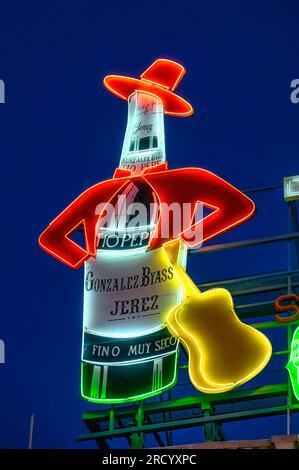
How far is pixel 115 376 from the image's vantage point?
2144 centimetres

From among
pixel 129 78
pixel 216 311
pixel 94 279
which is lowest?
pixel 216 311

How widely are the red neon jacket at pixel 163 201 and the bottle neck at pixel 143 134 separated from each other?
0.30 meters

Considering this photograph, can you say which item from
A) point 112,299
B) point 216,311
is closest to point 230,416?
point 216,311

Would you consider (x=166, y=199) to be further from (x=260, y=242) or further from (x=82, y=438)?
(x=82, y=438)

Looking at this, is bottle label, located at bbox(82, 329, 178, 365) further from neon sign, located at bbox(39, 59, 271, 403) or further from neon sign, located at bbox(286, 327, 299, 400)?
neon sign, located at bbox(286, 327, 299, 400)

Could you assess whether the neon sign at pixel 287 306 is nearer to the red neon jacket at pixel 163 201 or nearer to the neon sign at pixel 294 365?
the neon sign at pixel 294 365

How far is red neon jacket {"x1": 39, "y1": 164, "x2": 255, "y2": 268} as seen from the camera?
22359 millimetres

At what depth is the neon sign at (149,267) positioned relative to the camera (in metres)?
20.6

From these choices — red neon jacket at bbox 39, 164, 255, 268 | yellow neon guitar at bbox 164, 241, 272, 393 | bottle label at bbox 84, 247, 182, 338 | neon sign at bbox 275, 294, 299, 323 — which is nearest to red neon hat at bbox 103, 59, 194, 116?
red neon jacket at bbox 39, 164, 255, 268

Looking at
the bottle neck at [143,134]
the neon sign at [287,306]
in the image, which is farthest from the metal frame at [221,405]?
the bottle neck at [143,134]

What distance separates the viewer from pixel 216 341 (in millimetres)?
20359

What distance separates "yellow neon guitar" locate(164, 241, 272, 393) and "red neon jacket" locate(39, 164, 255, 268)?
1728 mm

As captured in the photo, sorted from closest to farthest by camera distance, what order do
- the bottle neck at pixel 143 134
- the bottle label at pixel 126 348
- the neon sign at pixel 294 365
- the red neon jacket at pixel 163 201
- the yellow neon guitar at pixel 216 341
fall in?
the neon sign at pixel 294 365 < the yellow neon guitar at pixel 216 341 < the bottle label at pixel 126 348 < the red neon jacket at pixel 163 201 < the bottle neck at pixel 143 134
